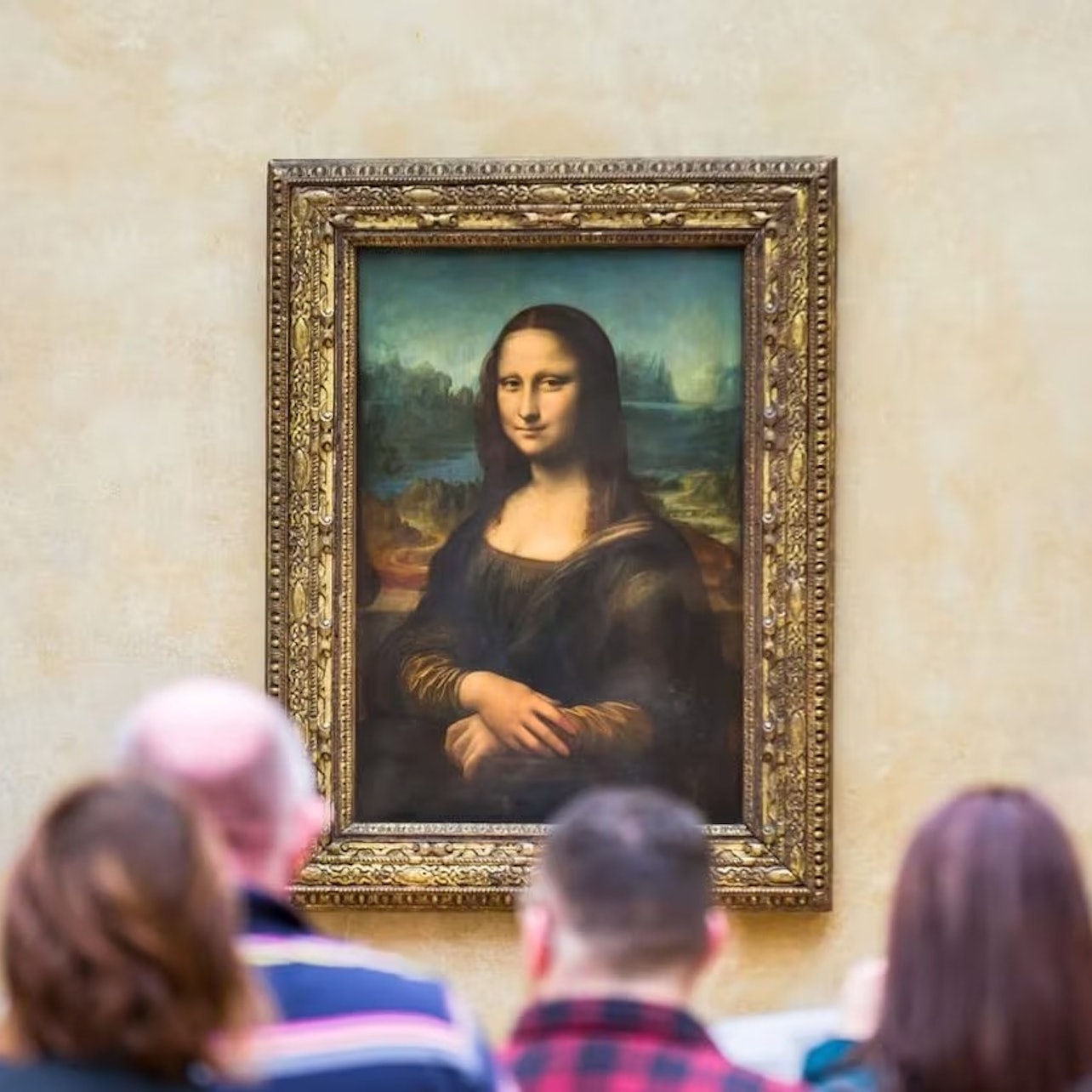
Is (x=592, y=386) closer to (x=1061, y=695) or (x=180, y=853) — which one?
(x=1061, y=695)

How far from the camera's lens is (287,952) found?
11.2 feet

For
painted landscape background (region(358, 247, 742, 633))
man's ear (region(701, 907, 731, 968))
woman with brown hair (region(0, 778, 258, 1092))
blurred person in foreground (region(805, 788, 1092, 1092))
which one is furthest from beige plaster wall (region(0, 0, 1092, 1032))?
woman with brown hair (region(0, 778, 258, 1092))

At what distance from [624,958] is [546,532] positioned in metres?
5.01

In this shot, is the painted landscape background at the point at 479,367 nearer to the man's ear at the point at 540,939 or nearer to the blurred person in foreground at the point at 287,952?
the blurred person in foreground at the point at 287,952

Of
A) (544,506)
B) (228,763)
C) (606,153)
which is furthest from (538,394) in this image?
(228,763)

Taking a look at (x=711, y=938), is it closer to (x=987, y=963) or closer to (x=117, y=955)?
(x=987, y=963)

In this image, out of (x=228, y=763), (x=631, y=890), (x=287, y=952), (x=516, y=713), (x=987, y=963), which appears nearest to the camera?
(x=987, y=963)

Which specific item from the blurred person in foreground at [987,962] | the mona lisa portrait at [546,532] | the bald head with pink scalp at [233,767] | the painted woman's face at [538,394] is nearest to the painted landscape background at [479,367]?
the mona lisa portrait at [546,532]

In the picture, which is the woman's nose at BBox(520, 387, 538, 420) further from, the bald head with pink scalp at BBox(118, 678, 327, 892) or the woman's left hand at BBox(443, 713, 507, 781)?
the bald head with pink scalp at BBox(118, 678, 327, 892)

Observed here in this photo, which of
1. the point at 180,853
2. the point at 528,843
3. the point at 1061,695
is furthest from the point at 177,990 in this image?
the point at 1061,695

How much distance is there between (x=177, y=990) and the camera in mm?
2922

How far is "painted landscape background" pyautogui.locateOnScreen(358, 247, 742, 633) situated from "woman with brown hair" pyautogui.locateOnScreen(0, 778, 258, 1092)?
17.7ft

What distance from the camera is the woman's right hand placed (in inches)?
324

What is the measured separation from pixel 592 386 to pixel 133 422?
186 centimetres
